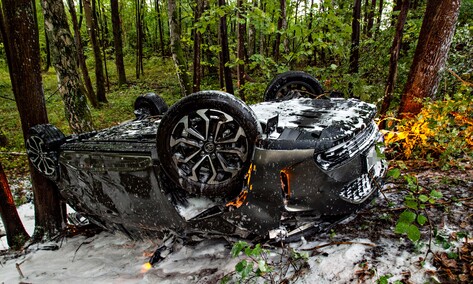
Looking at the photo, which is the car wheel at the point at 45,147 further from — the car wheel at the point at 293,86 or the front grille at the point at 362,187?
the front grille at the point at 362,187

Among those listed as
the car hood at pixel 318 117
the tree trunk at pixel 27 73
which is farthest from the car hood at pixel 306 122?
the tree trunk at pixel 27 73

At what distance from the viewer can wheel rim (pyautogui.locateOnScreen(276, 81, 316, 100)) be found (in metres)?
4.32

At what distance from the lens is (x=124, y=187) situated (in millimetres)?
3076

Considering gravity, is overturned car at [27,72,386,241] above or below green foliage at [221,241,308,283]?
above

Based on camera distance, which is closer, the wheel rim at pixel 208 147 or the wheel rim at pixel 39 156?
the wheel rim at pixel 208 147

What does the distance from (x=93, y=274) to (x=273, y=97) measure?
3154 millimetres

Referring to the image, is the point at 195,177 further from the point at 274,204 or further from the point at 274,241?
the point at 274,241

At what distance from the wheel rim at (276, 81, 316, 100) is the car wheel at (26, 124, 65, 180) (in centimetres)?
295

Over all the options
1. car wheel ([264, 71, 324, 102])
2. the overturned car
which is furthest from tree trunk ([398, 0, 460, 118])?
the overturned car

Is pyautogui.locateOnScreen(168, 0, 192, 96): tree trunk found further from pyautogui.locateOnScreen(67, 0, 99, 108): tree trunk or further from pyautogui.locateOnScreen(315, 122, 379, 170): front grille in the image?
pyautogui.locateOnScreen(315, 122, 379, 170): front grille

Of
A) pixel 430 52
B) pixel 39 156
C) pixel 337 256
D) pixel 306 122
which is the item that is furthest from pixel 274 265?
pixel 430 52

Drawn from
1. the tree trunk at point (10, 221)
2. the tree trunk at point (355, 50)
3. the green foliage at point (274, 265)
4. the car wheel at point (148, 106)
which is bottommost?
the tree trunk at point (10, 221)

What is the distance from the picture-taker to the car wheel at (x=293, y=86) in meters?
4.29

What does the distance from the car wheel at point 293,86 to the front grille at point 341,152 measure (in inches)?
67.6
